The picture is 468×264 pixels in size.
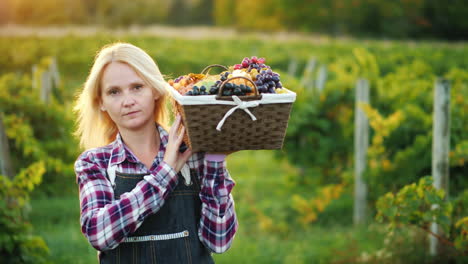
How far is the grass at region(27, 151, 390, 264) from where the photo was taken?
4.79 metres

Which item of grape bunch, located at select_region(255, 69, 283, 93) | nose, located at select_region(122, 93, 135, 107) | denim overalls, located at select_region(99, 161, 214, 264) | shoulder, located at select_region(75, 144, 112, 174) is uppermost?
grape bunch, located at select_region(255, 69, 283, 93)

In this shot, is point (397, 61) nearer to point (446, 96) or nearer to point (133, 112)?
point (446, 96)

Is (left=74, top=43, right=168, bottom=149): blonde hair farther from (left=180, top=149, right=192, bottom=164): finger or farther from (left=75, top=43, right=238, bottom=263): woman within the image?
(left=180, top=149, right=192, bottom=164): finger

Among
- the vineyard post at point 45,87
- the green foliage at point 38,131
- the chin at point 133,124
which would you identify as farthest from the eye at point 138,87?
the vineyard post at point 45,87

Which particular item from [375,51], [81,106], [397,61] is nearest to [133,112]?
[81,106]

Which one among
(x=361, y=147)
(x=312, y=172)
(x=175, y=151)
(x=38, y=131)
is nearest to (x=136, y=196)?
(x=175, y=151)

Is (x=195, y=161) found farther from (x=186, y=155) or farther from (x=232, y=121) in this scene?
(x=232, y=121)

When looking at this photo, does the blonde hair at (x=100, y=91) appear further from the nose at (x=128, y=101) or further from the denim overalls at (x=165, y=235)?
the denim overalls at (x=165, y=235)

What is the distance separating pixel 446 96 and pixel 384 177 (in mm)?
1442

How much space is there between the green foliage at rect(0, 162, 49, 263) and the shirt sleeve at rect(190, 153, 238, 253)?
180cm

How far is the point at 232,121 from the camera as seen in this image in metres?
1.81

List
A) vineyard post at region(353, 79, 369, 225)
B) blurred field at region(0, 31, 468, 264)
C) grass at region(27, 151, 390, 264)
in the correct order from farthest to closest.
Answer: vineyard post at region(353, 79, 369, 225)
grass at region(27, 151, 390, 264)
blurred field at region(0, 31, 468, 264)

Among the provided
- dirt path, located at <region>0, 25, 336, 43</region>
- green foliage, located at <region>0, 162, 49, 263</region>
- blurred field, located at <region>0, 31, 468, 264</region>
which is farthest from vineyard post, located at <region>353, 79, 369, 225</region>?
dirt path, located at <region>0, 25, 336, 43</region>

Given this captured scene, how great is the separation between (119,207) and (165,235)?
264mm
